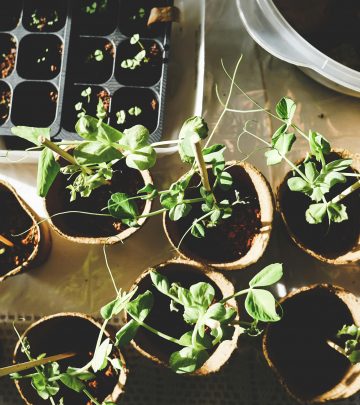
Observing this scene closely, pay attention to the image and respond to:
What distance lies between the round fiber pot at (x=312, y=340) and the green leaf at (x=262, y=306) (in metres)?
0.16

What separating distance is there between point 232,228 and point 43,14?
60 cm

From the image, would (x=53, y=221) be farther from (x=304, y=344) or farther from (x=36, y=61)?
(x=304, y=344)

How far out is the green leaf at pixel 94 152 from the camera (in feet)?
2.50

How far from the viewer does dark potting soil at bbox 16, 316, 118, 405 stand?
3.12ft

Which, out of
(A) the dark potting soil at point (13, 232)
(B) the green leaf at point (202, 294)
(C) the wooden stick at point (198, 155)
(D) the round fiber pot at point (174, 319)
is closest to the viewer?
(C) the wooden stick at point (198, 155)


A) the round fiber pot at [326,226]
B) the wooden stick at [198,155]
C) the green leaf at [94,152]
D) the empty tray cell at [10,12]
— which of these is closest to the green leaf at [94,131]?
the green leaf at [94,152]

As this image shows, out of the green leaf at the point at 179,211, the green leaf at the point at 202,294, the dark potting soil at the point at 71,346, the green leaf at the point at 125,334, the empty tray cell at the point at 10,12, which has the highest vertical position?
the empty tray cell at the point at 10,12

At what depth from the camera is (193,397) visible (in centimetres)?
102

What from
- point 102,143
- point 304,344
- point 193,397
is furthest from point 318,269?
point 102,143

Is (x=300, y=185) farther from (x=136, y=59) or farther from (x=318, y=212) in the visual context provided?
(x=136, y=59)

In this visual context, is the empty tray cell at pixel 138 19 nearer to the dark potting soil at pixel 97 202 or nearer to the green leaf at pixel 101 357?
the dark potting soil at pixel 97 202

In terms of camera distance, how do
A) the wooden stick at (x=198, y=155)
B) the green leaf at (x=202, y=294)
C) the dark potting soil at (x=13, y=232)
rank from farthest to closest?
A: the dark potting soil at (x=13, y=232)
the green leaf at (x=202, y=294)
the wooden stick at (x=198, y=155)

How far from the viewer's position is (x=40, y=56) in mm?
1065

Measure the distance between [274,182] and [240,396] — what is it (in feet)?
1.43
